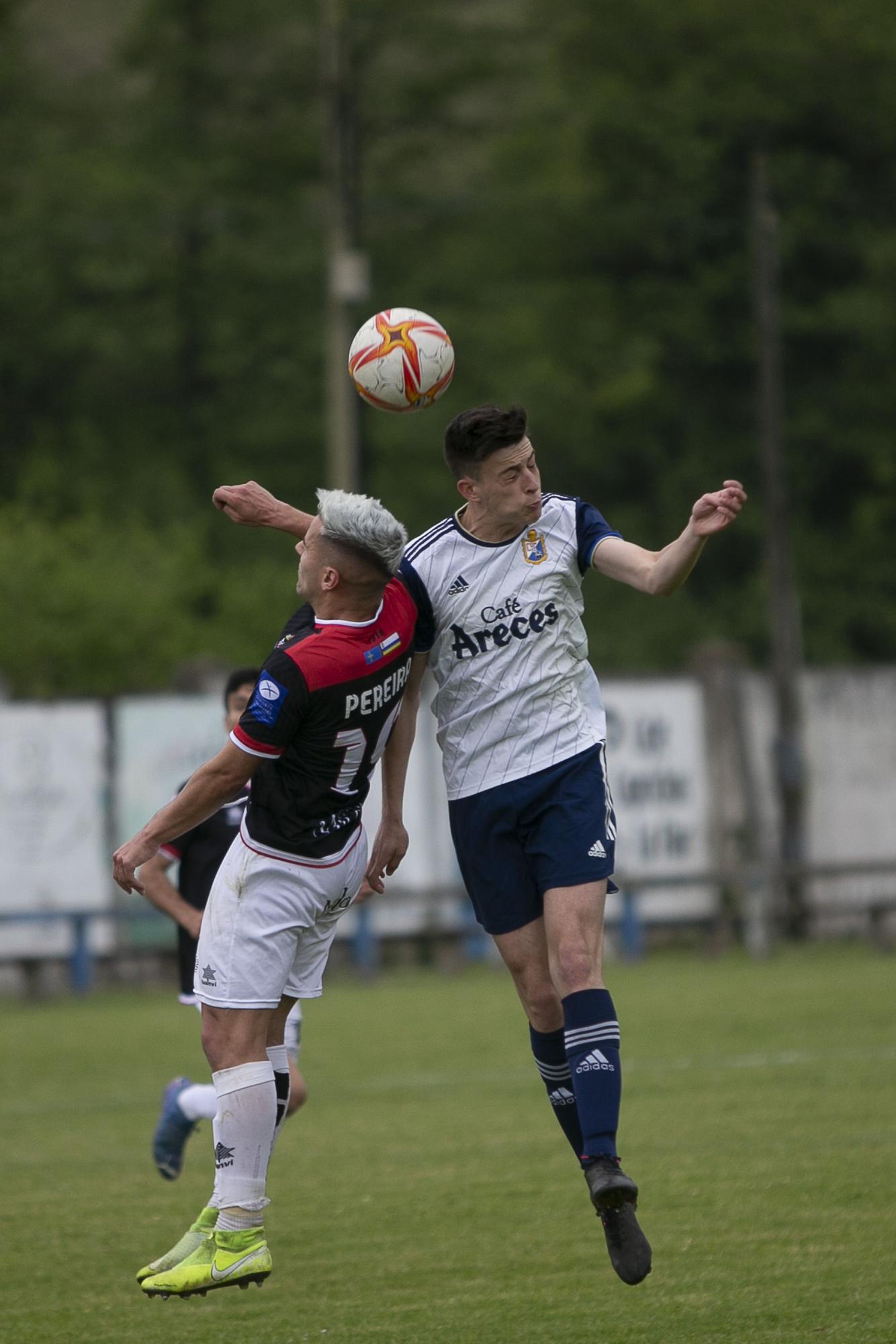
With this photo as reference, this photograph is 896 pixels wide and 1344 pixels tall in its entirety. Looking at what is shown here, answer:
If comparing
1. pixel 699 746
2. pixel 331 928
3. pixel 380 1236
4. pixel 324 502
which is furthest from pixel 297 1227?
pixel 699 746

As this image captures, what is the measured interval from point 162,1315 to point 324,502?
2598 mm

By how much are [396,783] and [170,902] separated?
6.81 ft

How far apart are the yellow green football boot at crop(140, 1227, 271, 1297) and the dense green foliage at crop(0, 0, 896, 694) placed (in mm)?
29356

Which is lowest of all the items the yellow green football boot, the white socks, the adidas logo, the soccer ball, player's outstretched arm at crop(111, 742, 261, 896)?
the yellow green football boot

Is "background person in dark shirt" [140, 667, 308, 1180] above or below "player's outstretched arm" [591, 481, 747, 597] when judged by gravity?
below

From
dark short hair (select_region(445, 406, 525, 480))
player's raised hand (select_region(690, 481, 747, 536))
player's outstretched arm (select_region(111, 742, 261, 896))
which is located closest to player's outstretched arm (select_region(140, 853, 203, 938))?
player's outstretched arm (select_region(111, 742, 261, 896))

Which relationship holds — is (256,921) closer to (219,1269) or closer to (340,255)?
(219,1269)

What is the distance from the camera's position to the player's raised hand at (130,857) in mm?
5648

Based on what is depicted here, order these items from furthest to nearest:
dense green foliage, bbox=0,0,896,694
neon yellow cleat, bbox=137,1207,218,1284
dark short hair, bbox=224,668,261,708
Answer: dense green foliage, bbox=0,0,896,694, dark short hair, bbox=224,668,261,708, neon yellow cleat, bbox=137,1207,218,1284

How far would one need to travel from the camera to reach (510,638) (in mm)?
6328

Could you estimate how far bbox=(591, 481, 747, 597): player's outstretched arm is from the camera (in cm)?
584

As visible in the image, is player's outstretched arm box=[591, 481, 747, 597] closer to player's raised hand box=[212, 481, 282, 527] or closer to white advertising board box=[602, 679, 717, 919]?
player's raised hand box=[212, 481, 282, 527]

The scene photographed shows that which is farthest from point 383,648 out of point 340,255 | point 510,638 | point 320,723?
point 340,255

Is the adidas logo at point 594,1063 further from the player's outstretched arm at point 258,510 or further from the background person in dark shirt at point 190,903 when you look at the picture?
the background person in dark shirt at point 190,903
